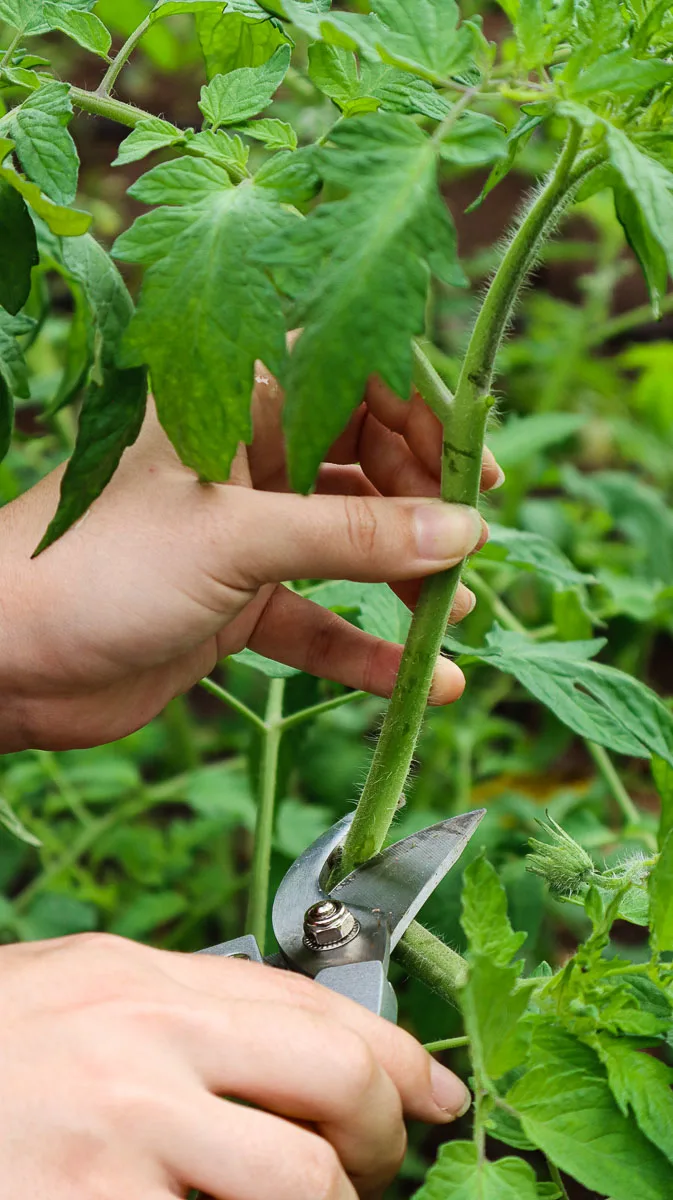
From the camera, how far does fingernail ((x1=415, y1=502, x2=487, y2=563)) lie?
0.76 m

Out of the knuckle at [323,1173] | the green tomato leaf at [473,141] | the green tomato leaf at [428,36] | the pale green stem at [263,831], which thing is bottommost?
the pale green stem at [263,831]

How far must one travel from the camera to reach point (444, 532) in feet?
2.50

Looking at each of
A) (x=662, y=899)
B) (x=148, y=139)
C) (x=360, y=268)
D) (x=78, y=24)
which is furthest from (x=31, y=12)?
(x=662, y=899)

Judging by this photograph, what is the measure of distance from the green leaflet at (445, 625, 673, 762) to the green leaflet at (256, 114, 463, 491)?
0.35 metres

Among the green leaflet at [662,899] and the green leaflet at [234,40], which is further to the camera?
the green leaflet at [234,40]

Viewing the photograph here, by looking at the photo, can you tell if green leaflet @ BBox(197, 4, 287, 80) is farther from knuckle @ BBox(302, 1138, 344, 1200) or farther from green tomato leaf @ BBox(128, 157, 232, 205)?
knuckle @ BBox(302, 1138, 344, 1200)

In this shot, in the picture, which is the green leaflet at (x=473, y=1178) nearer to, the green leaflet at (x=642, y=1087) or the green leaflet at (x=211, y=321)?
the green leaflet at (x=642, y=1087)

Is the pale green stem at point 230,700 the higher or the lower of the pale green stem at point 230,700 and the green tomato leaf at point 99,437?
the lower

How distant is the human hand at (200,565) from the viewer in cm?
77

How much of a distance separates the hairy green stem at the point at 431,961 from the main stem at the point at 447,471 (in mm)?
70

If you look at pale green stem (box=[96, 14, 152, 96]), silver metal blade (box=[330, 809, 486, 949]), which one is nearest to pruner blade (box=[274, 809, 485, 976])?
silver metal blade (box=[330, 809, 486, 949])

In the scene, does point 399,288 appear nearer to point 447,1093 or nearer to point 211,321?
point 211,321

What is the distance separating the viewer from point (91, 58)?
3449 millimetres

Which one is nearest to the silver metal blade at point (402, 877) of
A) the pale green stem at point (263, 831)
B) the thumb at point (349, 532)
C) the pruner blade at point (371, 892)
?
the pruner blade at point (371, 892)
